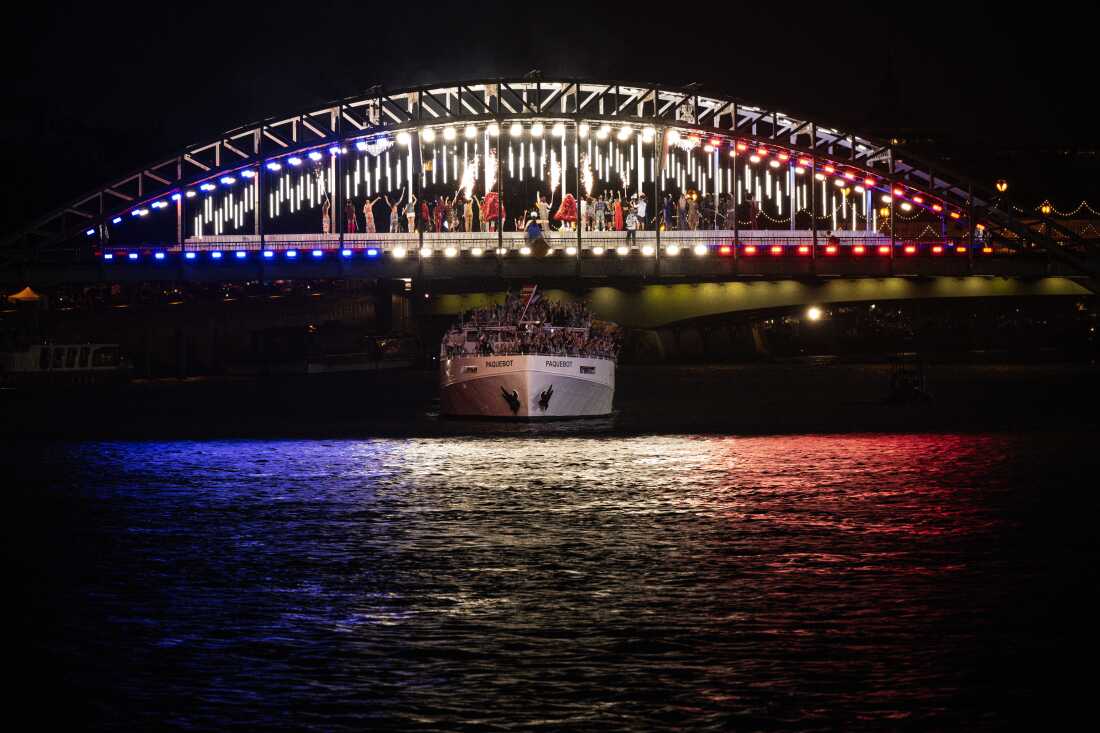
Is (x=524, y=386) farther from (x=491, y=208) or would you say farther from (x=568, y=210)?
(x=491, y=208)

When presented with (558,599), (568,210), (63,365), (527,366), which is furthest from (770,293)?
(558,599)

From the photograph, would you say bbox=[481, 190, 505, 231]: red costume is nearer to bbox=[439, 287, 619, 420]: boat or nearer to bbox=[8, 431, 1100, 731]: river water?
bbox=[439, 287, 619, 420]: boat

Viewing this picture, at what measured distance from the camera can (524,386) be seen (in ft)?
192

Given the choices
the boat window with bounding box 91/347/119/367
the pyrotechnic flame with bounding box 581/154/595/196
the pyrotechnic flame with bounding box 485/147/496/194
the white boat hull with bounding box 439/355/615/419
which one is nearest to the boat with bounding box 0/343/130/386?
the boat window with bounding box 91/347/119/367

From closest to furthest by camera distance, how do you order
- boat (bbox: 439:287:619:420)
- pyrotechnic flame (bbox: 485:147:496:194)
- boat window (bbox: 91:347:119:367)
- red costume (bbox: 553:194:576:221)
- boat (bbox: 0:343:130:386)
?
boat (bbox: 439:287:619:420)
boat (bbox: 0:343:130:386)
boat window (bbox: 91:347:119:367)
red costume (bbox: 553:194:576:221)
pyrotechnic flame (bbox: 485:147:496:194)

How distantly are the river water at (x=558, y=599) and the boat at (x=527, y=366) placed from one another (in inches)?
767

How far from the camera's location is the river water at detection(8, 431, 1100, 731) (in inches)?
619

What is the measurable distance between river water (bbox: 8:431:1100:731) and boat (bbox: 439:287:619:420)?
63.9ft

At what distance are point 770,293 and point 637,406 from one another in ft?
165

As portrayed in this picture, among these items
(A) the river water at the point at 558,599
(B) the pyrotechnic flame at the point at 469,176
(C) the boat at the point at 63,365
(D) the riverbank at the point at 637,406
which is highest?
(B) the pyrotechnic flame at the point at 469,176

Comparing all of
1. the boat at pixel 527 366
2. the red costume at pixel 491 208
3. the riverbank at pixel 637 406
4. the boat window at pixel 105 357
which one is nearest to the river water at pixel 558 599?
the riverbank at pixel 637 406

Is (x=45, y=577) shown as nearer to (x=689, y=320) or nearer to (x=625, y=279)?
(x=625, y=279)

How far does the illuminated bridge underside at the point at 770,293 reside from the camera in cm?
11706

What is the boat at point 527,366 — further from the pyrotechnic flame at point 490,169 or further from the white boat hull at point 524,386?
the pyrotechnic flame at point 490,169
